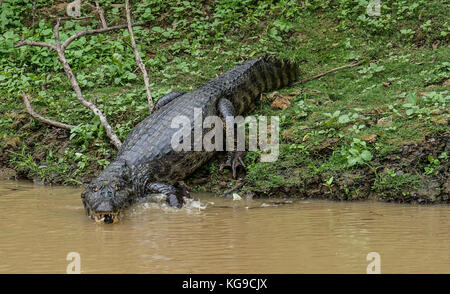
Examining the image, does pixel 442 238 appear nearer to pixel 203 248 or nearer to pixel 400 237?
pixel 400 237

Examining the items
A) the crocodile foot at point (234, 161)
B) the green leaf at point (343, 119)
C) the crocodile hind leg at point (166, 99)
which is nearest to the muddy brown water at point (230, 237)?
the crocodile foot at point (234, 161)

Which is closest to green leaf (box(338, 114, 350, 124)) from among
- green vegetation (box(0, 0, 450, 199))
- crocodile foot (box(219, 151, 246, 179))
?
green vegetation (box(0, 0, 450, 199))

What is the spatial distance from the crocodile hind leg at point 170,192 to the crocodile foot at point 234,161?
0.64 meters

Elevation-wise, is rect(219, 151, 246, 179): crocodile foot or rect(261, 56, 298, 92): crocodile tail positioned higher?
rect(261, 56, 298, 92): crocodile tail

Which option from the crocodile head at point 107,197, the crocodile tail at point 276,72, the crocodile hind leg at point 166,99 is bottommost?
the crocodile head at point 107,197

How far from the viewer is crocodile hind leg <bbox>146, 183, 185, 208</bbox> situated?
6031 mm

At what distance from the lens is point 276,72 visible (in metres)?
8.64

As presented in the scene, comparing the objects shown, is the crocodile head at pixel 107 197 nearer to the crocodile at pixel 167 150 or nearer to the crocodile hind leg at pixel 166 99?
the crocodile at pixel 167 150

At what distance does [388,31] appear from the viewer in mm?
9578

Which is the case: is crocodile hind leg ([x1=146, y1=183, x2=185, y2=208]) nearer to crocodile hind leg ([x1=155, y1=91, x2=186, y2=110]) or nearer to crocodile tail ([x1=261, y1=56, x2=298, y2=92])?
crocodile hind leg ([x1=155, y1=91, x2=186, y2=110])

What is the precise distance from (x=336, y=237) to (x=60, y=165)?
424 centimetres

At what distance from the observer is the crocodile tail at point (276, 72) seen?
8570 millimetres

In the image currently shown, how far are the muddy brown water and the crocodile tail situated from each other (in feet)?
9.65

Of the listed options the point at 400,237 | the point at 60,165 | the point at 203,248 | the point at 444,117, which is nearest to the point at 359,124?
the point at 444,117
